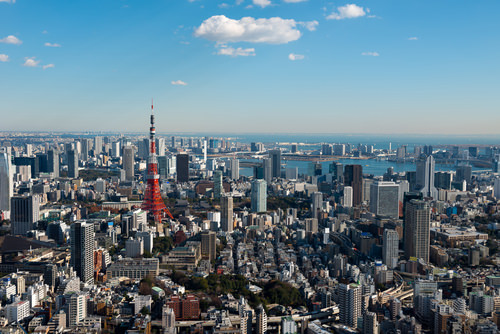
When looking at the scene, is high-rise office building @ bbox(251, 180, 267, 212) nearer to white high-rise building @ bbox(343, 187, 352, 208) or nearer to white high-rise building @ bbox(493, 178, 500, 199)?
white high-rise building @ bbox(343, 187, 352, 208)

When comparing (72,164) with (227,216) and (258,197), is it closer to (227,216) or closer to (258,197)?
(258,197)

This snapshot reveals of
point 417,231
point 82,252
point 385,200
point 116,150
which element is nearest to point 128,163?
point 116,150

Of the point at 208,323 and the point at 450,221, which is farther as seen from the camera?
the point at 450,221

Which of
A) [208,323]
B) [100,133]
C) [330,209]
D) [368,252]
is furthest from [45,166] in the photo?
[100,133]

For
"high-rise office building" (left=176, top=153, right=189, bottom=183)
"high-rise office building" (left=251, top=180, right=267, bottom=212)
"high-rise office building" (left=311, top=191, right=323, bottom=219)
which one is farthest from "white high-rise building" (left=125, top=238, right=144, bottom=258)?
"high-rise office building" (left=176, top=153, right=189, bottom=183)

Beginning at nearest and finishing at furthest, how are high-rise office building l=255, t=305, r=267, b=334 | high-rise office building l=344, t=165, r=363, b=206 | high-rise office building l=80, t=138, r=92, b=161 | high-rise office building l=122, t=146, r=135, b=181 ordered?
high-rise office building l=255, t=305, r=267, b=334 < high-rise office building l=344, t=165, r=363, b=206 < high-rise office building l=122, t=146, r=135, b=181 < high-rise office building l=80, t=138, r=92, b=161

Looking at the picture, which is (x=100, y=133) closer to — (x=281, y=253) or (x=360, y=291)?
(x=281, y=253)
